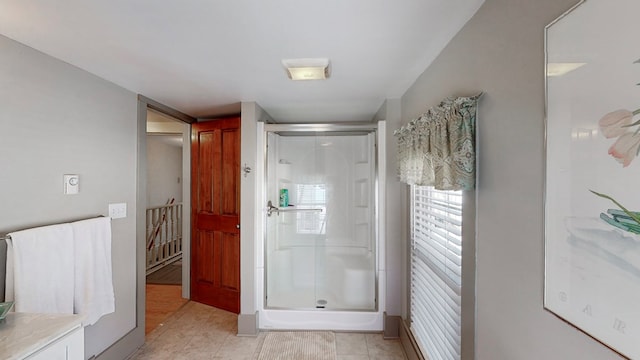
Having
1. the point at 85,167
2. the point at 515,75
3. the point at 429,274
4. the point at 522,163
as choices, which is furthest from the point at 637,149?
the point at 85,167

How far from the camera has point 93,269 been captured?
1.91 metres

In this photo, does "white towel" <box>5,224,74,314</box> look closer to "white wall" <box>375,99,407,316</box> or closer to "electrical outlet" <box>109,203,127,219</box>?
"electrical outlet" <box>109,203,127,219</box>

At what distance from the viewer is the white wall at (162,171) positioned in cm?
503

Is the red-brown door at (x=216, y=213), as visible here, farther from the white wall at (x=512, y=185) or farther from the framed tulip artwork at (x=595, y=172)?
the framed tulip artwork at (x=595, y=172)

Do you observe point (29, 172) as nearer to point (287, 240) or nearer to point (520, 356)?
point (287, 240)

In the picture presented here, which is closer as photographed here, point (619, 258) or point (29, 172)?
point (619, 258)

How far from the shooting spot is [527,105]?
90 centimetres

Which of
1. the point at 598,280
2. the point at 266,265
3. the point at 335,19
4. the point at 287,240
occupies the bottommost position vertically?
the point at 266,265

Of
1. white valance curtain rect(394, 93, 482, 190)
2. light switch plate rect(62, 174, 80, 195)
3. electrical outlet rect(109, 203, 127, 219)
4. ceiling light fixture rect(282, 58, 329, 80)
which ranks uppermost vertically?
ceiling light fixture rect(282, 58, 329, 80)

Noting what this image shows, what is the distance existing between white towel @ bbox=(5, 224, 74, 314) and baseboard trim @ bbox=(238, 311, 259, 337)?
1.35 metres

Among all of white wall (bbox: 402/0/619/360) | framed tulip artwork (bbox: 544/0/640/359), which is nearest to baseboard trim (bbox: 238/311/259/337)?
white wall (bbox: 402/0/619/360)

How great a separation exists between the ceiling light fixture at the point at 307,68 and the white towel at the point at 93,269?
1762 millimetres

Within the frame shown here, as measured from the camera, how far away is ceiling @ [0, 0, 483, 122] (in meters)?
1.23

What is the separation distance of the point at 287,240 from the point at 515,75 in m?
2.50
